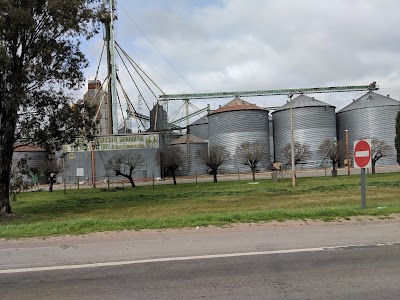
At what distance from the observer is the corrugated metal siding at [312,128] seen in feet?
237

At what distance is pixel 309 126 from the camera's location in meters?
73.4

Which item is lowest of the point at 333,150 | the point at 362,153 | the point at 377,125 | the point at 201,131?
the point at 362,153

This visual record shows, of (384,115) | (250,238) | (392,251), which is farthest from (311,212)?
(384,115)

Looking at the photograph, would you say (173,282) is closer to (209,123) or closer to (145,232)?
(145,232)

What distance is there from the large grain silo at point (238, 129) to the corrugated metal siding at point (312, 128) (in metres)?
3.51

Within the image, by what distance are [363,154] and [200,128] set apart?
7369cm

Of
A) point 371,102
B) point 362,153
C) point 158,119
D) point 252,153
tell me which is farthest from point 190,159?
point 362,153

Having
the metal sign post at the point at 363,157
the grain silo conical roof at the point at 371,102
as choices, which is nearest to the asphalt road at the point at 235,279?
the metal sign post at the point at 363,157

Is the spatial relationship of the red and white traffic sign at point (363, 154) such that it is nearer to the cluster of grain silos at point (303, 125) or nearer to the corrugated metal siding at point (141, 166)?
the corrugated metal siding at point (141, 166)

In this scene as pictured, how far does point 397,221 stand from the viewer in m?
11.0

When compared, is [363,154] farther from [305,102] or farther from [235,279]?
[305,102]

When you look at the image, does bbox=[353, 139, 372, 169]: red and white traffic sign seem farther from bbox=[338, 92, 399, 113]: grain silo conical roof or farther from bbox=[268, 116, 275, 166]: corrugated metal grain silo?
bbox=[338, 92, 399, 113]: grain silo conical roof

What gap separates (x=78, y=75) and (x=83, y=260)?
16440 mm

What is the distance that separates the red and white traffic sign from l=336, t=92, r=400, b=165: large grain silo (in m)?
60.3
